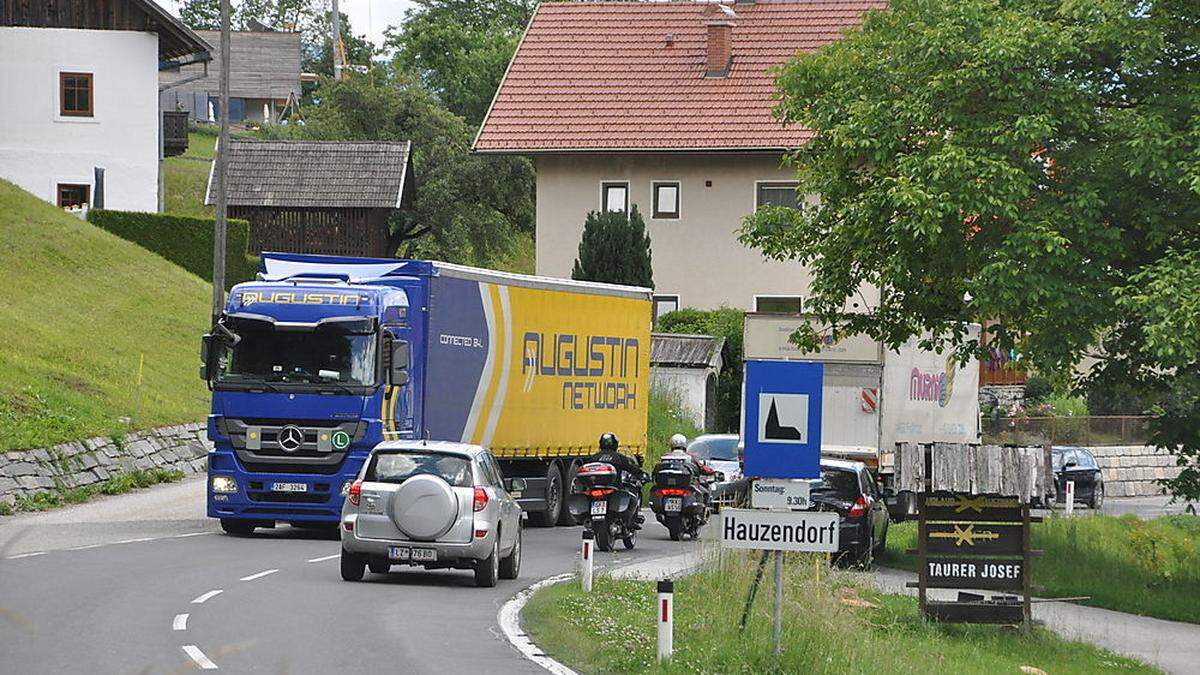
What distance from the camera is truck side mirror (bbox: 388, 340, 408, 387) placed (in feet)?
78.4

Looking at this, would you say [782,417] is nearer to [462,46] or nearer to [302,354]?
[302,354]

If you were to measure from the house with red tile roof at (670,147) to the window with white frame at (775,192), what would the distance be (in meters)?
0.04

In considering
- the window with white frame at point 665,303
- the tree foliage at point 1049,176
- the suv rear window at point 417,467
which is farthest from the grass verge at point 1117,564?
the window with white frame at point 665,303

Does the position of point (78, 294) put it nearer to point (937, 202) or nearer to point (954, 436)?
point (954, 436)

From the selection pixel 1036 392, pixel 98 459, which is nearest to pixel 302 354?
pixel 98 459

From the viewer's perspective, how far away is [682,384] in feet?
152

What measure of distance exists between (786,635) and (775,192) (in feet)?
136

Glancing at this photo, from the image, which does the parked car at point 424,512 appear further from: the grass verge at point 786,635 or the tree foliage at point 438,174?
the tree foliage at point 438,174

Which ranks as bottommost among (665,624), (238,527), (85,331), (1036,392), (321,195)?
(238,527)

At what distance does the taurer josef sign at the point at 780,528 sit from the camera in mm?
13195

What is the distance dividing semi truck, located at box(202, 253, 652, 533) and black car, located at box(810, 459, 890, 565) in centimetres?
543

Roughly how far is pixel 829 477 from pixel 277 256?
27.4 feet

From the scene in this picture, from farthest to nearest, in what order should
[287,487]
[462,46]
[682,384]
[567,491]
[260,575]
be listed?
[462,46] < [682,384] < [567,491] < [287,487] < [260,575]

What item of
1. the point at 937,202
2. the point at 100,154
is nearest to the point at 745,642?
the point at 937,202
